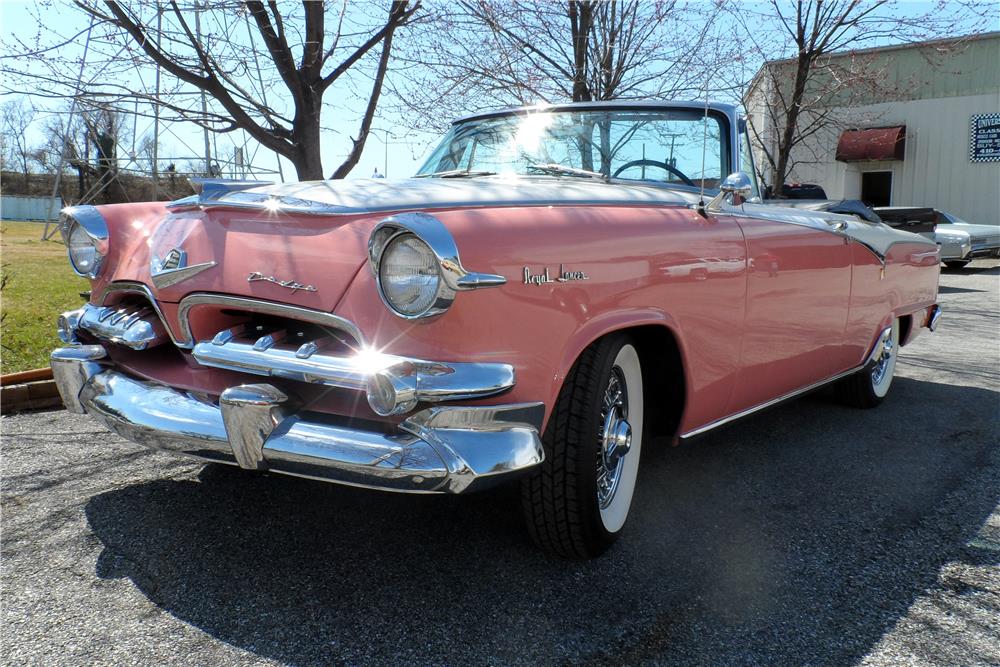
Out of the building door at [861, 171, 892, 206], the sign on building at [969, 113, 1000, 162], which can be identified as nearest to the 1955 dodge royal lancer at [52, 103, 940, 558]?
the sign on building at [969, 113, 1000, 162]

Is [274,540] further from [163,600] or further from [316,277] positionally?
[316,277]

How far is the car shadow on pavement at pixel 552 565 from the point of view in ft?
6.84

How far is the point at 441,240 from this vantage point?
2.02 m

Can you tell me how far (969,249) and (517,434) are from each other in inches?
608

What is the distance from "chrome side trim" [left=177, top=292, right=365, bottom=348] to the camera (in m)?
2.12

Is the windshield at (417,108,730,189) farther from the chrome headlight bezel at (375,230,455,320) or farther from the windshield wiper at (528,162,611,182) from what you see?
the chrome headlight bezel at (375,230,455,320)

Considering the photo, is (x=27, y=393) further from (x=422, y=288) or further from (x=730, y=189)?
(x=730, y=189)

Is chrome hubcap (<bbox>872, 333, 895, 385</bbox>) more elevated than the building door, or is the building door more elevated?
the building door

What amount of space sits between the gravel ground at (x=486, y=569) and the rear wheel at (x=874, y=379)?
86 cm

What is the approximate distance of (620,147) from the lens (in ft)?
11.5

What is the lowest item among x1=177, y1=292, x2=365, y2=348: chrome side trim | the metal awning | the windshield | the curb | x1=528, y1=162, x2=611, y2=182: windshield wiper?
the curb

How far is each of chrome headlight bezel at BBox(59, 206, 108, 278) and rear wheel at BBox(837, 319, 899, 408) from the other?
3547 mm

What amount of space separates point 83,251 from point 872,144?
1985cm

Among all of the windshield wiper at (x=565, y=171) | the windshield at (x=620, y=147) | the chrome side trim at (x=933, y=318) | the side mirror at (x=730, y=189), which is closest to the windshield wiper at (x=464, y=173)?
the windshield at (x=620, y=147)
